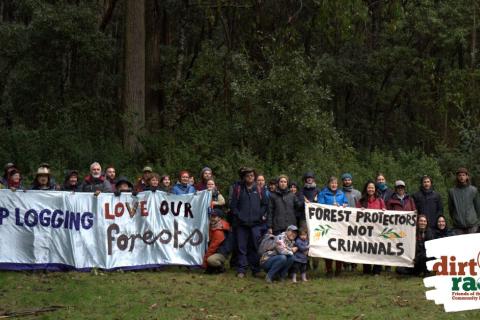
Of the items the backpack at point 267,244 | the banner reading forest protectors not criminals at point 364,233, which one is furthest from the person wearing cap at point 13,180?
the banner reading forest protectors not criminals at point 364,233

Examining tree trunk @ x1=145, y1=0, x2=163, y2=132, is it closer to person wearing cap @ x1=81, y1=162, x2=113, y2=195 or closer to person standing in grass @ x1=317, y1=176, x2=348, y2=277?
person wearing cap @ x1=81, y1=162, x2=113, y2=195

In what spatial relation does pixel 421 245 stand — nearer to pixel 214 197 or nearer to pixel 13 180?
pixel 214 197

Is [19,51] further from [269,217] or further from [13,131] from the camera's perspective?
[269,217]

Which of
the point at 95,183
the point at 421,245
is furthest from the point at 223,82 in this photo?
the point at 421,245

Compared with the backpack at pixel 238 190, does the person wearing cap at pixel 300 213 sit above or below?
below

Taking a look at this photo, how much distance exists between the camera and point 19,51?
27562mm

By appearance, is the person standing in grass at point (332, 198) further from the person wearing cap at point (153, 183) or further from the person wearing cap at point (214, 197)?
the person wearing cap at point (153, 183)

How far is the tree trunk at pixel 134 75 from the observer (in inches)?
894

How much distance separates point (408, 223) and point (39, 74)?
18.5 m

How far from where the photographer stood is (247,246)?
44.6ft

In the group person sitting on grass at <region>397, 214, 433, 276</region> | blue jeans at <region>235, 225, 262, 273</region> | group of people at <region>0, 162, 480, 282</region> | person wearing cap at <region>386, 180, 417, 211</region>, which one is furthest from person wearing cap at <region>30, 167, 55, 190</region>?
person sitting on grass at <region>397, 214, 433, 276</region>

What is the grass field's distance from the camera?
404 inches

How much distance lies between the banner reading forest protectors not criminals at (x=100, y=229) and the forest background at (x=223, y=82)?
228 inches

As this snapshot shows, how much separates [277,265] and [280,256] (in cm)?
17
